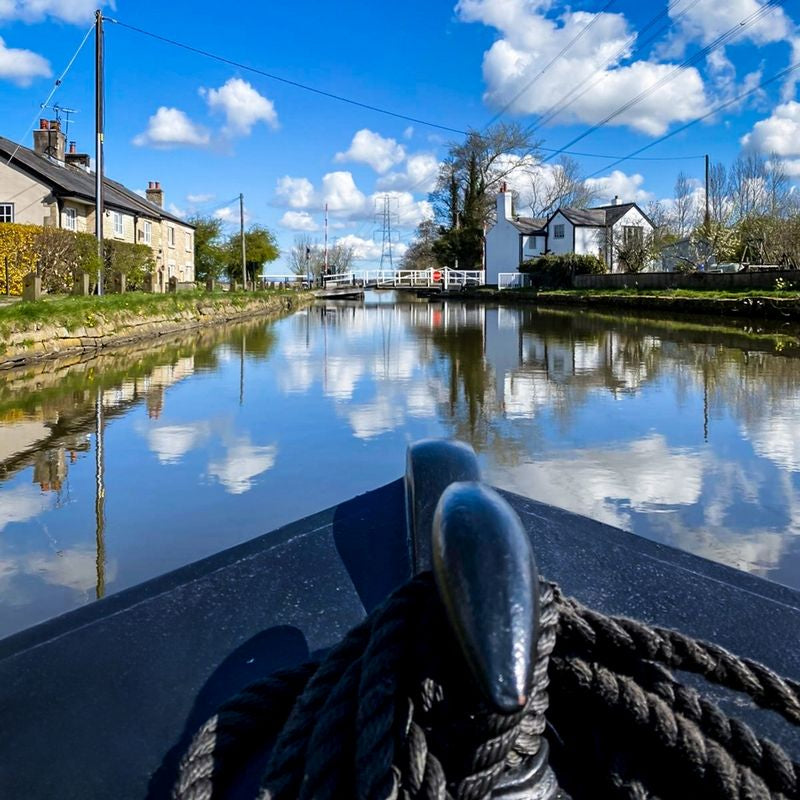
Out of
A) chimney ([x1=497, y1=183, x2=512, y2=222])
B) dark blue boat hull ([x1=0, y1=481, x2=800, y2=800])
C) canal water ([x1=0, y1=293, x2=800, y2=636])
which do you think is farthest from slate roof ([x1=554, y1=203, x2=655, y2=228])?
dark blue boat hull ([x1=0, y1=481, x2=800, y2=800])

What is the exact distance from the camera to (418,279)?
66938 millimetres

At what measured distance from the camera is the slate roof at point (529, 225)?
65250 millimetres

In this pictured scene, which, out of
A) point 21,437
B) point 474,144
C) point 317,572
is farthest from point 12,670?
point 474,144

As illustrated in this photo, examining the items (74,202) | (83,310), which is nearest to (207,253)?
(74,202)

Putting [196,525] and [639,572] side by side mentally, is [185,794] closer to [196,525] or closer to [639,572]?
[639,572]

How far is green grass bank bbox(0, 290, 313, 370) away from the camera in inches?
510

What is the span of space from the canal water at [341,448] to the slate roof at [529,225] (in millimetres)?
52454

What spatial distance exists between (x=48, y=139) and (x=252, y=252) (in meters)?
20.8

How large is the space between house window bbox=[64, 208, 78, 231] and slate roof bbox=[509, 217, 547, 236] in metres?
37.6

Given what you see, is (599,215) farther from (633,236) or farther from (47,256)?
(47,256)

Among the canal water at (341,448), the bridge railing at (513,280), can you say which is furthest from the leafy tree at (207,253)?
the canal water at (341,448)

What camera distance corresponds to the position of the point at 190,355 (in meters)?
15.5

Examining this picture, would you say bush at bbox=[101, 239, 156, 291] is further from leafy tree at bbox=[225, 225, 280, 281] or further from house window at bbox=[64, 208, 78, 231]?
leafy tree at bbox=[225, 225, 280, 281]

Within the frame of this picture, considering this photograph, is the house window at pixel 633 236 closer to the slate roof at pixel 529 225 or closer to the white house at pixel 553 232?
the white house at pixel 553 232
